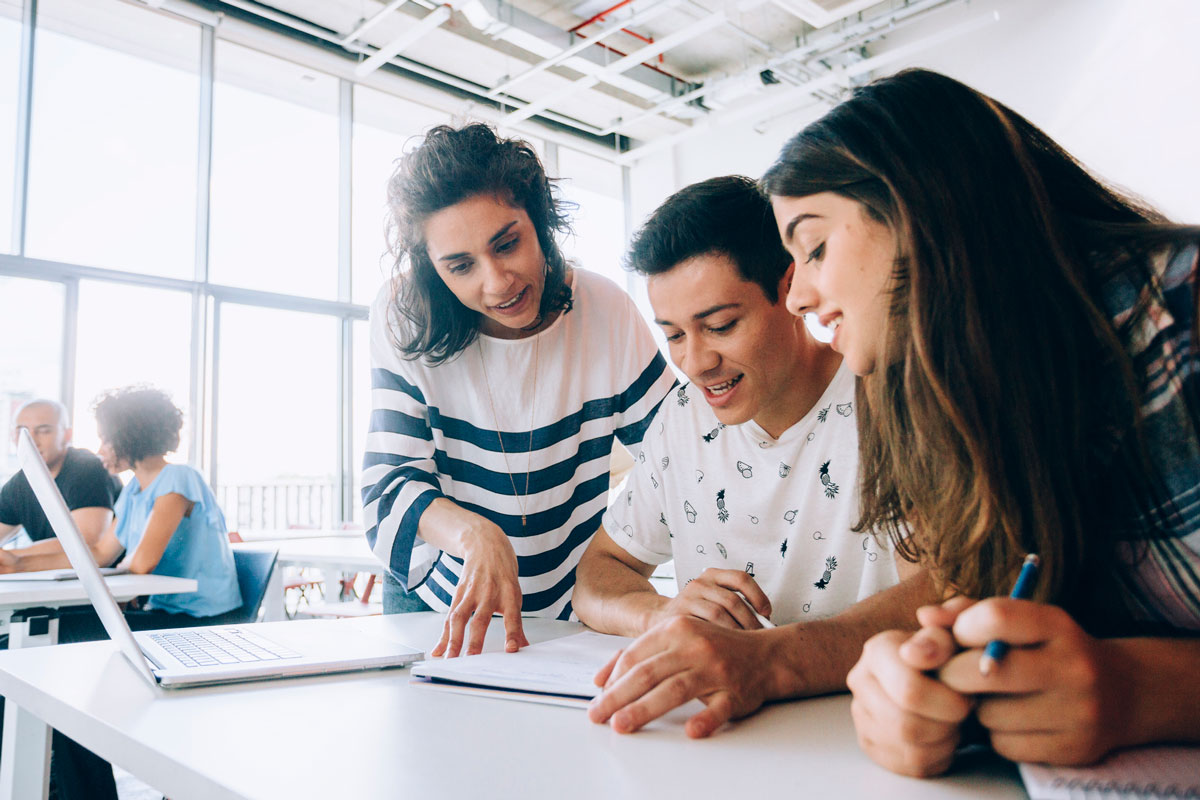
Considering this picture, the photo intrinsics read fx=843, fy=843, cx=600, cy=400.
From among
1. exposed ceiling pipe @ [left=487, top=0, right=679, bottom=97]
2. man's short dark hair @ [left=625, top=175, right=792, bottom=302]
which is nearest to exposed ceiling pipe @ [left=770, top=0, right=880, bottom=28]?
exposed ceiling pipe @ [left=487, top=0, right=679, bottom=97]

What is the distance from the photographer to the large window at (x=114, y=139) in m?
4.75

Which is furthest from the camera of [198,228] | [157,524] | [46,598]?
[198,228]

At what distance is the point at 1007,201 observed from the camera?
0.73m

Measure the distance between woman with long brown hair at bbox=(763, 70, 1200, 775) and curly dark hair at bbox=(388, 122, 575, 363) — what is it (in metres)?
0.70

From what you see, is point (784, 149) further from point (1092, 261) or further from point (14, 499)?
point (14, 499)

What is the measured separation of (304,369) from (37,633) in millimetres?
3570

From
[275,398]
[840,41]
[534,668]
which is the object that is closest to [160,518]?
[534,668]

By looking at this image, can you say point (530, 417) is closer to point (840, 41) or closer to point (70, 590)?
point (70, 590)

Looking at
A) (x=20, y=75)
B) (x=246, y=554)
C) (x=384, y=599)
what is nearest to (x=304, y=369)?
(x=20, y=75)

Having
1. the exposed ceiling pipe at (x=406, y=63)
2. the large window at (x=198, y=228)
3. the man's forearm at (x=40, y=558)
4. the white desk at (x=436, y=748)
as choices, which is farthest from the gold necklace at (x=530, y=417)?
the exposed ceiling pipe at (x=406, y=63)

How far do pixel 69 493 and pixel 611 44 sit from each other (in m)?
4.59

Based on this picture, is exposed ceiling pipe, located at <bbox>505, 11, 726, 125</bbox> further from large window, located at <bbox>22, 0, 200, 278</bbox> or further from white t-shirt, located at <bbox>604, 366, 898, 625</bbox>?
white t-shirt, located at <bbox>604, 366, 898, 625</bbox>

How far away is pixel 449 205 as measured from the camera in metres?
1.41

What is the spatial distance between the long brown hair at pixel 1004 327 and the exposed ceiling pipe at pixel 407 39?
4.36m
